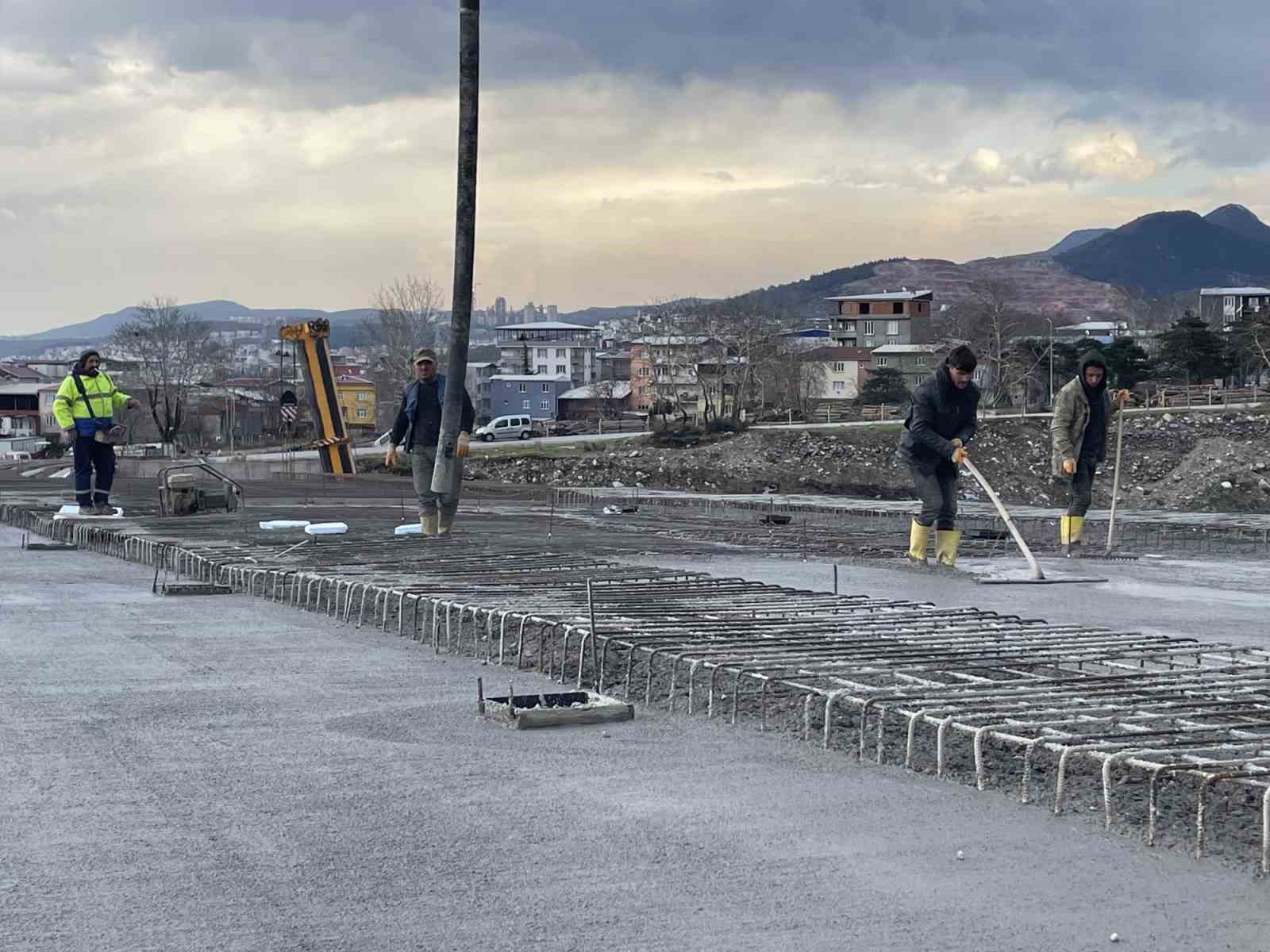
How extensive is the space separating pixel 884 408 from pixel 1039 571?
6034cm

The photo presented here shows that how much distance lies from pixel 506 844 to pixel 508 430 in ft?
251

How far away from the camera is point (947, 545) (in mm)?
13828

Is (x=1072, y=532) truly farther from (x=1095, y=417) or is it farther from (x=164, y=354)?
(x=164, y=354)

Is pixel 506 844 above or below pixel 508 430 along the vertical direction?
above

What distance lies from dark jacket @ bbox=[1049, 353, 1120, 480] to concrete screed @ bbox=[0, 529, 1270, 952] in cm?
901

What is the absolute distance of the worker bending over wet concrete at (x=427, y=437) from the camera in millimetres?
15375

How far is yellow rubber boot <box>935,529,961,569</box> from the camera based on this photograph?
13.8 metres

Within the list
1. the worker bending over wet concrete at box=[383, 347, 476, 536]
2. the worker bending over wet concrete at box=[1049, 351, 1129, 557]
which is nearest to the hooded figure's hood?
the worker bending over wet concrete at box=[1049, 351, 1129, 557]

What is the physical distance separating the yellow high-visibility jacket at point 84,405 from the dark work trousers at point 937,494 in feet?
28.7

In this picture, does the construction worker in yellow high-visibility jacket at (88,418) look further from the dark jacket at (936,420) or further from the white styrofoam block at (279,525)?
the dark jacket at (936,420)

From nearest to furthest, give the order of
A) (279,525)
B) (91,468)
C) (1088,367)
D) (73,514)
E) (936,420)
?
(936,420) < (1088,367) < (279,525) < (73,514) < (91,468)

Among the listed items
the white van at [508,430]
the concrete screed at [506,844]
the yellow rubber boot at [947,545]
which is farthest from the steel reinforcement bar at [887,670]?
the white van at [508,430]

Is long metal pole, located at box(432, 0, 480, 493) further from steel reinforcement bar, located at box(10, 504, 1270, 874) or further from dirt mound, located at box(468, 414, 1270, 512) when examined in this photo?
dirt mound, located at box(468, 414, 1270, 512)

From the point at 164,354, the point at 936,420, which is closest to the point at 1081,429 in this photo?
the point at 936,420
